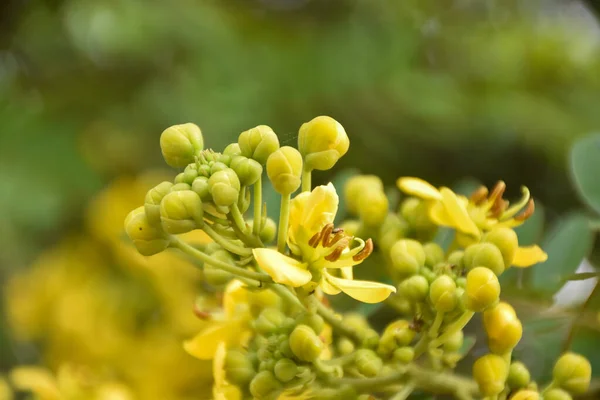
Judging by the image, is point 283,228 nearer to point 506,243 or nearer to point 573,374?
point 506,243

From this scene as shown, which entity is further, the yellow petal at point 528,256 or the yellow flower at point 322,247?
the yellow petal at point 528,256

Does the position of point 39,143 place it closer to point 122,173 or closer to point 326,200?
point 122,173

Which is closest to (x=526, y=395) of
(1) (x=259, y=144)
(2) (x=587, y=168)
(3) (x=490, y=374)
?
(3) (x=490, y=374)

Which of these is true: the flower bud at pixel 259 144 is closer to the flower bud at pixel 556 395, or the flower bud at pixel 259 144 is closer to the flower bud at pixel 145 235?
the flower bud at pixel 145 235

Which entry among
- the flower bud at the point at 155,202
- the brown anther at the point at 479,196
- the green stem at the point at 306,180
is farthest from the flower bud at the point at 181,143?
the brown anther at the point at 479,196

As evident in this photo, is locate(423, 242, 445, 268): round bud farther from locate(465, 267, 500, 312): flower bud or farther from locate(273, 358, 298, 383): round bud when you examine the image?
locate(273, 358, 298, 383): round bud

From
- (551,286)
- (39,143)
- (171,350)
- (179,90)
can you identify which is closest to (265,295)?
(551,286)

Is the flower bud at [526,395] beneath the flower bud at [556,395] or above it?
above
